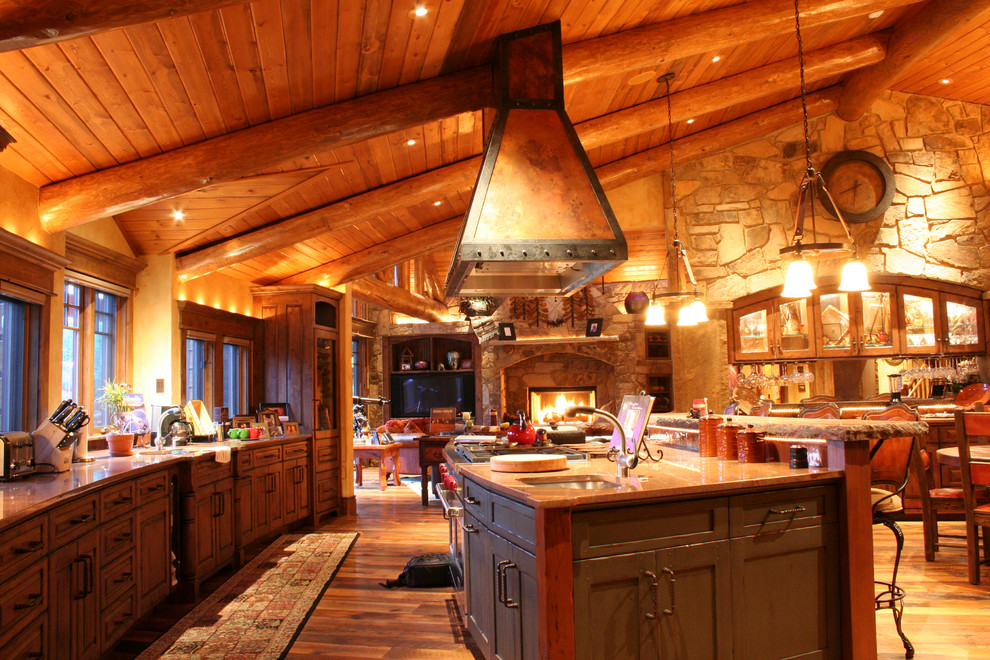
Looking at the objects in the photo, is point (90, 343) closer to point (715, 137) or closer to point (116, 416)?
point (116, 416)

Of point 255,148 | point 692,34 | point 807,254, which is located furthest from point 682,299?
point 255,148

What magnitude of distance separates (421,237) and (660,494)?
18.9 feet

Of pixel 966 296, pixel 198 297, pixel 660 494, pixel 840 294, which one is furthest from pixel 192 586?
pixel 966 296

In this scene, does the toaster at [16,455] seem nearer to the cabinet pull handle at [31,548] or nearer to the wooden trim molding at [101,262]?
the cabinet pull handle at [31,548]

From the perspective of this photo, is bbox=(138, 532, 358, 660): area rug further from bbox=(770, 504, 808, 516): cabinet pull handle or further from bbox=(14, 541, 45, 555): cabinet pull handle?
bbox=(770, 504, 808, 516): cabinet pull handle

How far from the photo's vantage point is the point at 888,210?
906 centimetres

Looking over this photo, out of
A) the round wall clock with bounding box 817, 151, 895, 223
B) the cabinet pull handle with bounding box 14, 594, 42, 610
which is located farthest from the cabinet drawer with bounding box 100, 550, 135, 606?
the round wall clock with bounding box 817, 151, 895, 223

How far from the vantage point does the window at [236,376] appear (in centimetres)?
734

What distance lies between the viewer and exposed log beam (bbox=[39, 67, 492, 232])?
4414 millimetres

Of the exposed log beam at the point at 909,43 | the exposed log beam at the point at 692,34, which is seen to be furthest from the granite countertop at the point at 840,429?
the exposed log beam at the point at 909,43

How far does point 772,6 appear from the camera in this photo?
5.63m

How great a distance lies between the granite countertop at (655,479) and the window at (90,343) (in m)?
2.99

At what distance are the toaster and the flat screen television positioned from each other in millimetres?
9893

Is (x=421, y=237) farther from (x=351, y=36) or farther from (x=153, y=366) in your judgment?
(x=351, y=36)
